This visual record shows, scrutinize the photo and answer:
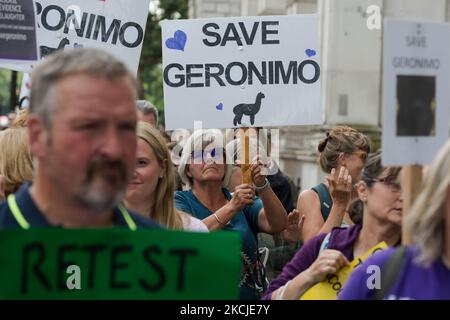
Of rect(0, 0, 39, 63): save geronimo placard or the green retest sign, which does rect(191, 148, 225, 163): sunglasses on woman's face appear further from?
the green retest sign

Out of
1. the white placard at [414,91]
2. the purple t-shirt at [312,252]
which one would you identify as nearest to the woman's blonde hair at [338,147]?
the purple t-shirt at [312,252]

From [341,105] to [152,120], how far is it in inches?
310

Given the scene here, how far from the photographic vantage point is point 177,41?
6.52 meters

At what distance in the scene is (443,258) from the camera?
291 centimetres

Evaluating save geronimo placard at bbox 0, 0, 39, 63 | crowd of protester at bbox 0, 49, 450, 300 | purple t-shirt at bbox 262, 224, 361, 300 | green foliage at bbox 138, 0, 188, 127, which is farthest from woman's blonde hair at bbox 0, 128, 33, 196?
green foliage at bbox 138, 0, 188, 127

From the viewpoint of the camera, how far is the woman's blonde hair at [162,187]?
4535 mm

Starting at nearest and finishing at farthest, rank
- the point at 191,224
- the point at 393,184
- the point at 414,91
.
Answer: the point at 414,91 → the point at 393,184 → the point at 191,224

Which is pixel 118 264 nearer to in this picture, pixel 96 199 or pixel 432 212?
pixel 96 199

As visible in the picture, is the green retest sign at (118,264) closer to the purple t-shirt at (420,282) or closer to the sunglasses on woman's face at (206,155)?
the purple t-shirt at (420,282)

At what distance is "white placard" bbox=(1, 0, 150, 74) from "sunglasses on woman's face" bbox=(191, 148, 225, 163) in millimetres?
998

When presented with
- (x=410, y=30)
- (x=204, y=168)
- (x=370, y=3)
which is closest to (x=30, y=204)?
(x=410, y=30)

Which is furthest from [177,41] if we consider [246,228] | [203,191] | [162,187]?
[162,187]

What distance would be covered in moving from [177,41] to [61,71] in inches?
149
